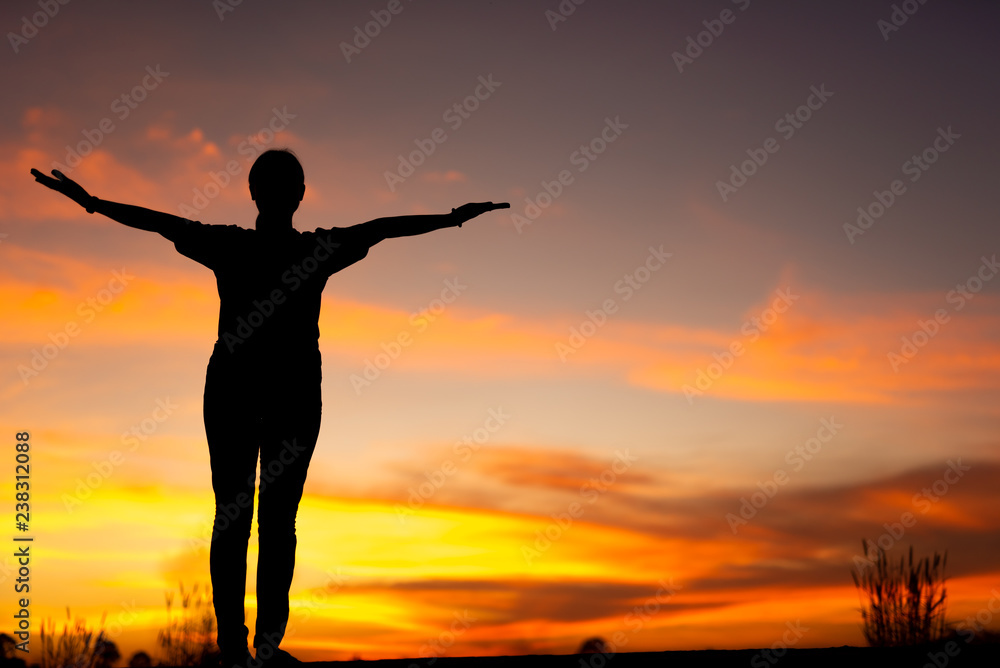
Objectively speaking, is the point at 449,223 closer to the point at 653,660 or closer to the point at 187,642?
the point at 653,660

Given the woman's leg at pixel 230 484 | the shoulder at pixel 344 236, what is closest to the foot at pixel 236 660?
the woman's leg at pixel 230 484

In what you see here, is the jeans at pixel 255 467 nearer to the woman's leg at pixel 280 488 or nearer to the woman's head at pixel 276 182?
the woman's leg at pixel 280 488

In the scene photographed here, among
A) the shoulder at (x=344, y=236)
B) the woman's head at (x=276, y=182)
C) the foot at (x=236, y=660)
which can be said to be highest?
the woman's head at (x=276, y=182)

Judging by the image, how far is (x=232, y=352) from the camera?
14.8 feet

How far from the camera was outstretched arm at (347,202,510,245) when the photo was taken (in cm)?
479

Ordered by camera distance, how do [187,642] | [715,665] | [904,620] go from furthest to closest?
[187,642] < [904,620] < [715,665]

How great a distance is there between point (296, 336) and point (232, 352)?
32 centimetres

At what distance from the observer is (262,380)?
14.8ft

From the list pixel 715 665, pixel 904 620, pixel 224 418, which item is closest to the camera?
pixel 224 418

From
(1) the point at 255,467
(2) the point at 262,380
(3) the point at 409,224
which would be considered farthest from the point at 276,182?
(1) the point at 255,467

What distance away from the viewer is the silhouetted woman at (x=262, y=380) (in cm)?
450

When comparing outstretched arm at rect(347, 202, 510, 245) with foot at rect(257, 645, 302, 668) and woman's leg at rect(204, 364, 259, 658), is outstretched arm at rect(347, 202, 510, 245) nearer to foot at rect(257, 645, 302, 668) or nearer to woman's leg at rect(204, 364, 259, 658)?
woman's leg at rect(204, 364, 259, 658)

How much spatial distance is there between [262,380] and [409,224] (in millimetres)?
1149

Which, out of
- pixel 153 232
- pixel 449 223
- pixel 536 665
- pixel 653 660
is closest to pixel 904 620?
pixel 653 660
